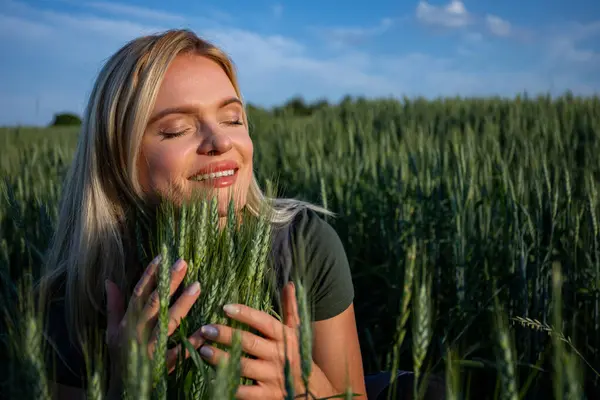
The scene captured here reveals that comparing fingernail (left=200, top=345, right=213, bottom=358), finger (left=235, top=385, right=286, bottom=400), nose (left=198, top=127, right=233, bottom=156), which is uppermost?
nose (left=198, top=127, right=233, bottom=156)

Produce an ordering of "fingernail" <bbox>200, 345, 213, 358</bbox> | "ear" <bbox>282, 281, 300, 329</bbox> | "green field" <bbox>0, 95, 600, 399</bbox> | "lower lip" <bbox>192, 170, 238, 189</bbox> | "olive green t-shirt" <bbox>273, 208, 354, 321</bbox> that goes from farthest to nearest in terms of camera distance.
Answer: "green field" <bbox>0, 95, 600, 399</bbox> < "olive green t-shirt" <bbox>273, 208, 354, 321</bbox> < "lower lip" <bbox>192, 170, 238, 189</bbox> < "ear" <bbox>282, 281, 300, 329</bbox> < "fingernail" <bbox>200, 345, 213, 358</bbox>

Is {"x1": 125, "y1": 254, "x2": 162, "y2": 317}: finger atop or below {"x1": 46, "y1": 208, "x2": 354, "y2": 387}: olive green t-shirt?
atop

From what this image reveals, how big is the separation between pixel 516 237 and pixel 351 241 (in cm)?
69

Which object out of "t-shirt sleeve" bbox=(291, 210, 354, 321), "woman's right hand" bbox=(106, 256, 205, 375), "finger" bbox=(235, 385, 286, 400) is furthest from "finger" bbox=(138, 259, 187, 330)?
"t-shirt sleeve" bbox=(291, 210, 354, 321)

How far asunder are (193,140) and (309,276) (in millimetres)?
416

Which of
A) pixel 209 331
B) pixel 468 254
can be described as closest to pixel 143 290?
pixel 209 331

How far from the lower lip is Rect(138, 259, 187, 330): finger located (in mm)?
378

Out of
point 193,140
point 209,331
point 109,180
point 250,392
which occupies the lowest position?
point 250,392

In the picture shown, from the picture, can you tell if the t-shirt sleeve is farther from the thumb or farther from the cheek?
the thumb

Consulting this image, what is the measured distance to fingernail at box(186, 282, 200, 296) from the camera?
764mm

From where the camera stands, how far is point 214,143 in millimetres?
1170

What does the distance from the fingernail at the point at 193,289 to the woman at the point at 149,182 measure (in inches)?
13.0

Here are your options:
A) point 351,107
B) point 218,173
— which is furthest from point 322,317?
point 351,107

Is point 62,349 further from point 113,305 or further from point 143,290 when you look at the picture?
point 143,290
